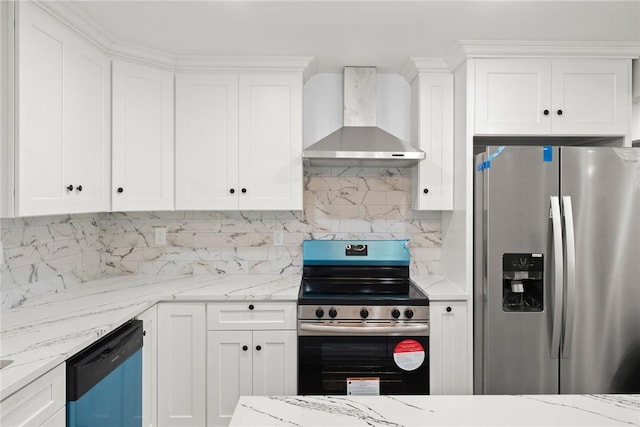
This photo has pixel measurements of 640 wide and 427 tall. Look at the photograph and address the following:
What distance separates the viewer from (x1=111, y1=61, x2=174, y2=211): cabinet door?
2684 mm

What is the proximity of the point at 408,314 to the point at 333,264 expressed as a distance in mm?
655

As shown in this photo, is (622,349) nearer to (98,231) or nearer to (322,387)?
(322,387)

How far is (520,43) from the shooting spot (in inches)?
102

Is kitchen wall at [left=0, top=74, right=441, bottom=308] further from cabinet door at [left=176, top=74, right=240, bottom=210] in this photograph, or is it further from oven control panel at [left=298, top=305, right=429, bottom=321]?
oven control panel at [left=298, top=305, right=429, bottom=321]

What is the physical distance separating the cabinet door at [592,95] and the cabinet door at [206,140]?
206 cm

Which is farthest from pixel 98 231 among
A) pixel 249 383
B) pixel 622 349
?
pixel 622 349

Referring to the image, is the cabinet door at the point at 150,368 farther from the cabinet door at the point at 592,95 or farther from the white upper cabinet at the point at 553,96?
the cabinet door at the point at 592,95

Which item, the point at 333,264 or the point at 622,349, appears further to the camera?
the point at 333,264

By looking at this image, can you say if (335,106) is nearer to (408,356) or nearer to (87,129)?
(87,129)

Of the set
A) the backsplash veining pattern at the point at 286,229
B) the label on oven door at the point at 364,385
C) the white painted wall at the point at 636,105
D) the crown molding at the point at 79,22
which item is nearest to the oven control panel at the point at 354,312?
the label on oven door at the point at 364,385

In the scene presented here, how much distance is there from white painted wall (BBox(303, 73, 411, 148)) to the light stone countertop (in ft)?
3.60

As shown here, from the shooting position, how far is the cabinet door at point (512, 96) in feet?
8.70

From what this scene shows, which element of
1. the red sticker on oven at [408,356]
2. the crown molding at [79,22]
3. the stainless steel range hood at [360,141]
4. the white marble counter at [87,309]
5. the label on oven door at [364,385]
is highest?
the crown molding at [79,22]

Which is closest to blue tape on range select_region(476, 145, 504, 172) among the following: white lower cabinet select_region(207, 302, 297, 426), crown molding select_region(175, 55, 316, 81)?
crown molding select_region(175, 55, 316, 81)
